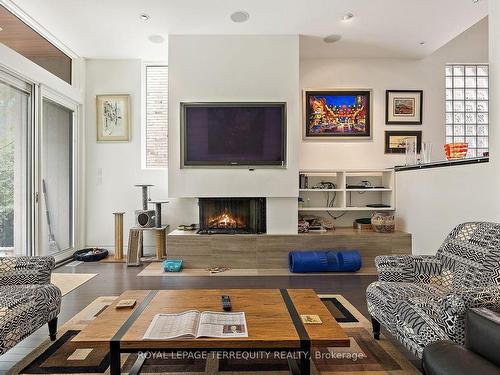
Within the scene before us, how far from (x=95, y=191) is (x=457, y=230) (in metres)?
4.82

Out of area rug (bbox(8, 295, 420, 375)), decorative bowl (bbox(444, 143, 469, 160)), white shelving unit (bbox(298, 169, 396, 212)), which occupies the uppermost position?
decorative bowl (bbox(444, 143, 469, 160))

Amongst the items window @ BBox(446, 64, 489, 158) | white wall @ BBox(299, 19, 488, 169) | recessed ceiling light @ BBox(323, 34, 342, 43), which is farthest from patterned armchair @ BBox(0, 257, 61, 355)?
window @ BBox(446, 64, 489, 158)

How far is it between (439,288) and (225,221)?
2.90 m

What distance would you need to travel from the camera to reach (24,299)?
1986 mm

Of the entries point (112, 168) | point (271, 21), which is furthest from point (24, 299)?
point (271, 21)

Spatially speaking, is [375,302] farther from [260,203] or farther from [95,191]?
[95,191]

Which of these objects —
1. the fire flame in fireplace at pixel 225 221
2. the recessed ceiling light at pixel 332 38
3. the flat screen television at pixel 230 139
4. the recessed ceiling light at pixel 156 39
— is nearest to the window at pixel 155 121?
the recessed ceiling light at pixel 156 39

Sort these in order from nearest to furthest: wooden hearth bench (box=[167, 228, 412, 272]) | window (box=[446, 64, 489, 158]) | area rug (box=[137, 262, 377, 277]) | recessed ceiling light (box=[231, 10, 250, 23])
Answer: recessed ceiling light (box=[231, 10, 250, 23]) < area rug (box=[137, 262, 377, 277]) < wooden hearth bench (box=[167, 228, 412, 272]) < window (box=[446, 64, 489, 158])

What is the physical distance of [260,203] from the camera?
4570 mm

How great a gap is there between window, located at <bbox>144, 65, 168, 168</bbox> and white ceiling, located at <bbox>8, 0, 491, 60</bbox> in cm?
56

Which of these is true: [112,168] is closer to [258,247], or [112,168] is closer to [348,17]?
[258,247]

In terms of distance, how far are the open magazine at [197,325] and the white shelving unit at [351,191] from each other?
3.23 meters

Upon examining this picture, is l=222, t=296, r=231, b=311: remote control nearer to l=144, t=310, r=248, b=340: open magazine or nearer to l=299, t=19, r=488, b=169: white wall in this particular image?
l=144, t=310, r=248, b=340: open magazine

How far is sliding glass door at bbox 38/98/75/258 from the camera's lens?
4.39 m
